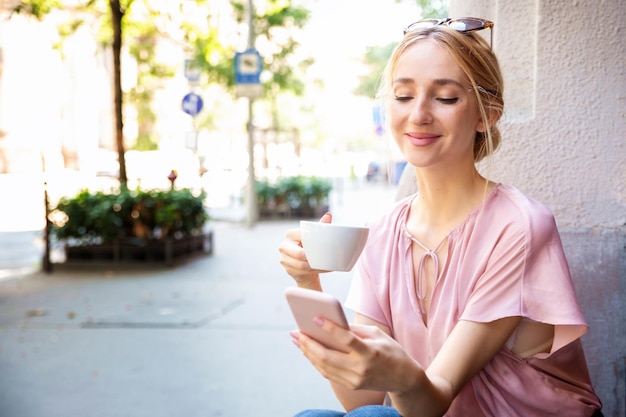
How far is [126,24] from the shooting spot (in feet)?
40.9

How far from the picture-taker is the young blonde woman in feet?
5.03

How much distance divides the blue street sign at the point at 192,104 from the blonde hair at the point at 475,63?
11283mm

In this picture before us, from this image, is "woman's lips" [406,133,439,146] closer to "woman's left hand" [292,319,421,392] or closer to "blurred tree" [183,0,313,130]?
"woman's left hand" [292,319,421,392]

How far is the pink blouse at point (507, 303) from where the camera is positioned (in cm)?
154

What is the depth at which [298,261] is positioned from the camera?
161 cm

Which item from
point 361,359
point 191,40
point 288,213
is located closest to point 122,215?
point 191,40

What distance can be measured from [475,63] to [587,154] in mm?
881

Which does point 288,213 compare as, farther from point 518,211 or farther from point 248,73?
point 518,211

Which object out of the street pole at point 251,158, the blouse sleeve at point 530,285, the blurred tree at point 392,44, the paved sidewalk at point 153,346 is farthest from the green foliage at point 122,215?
the blouse sleeve at point 530,285

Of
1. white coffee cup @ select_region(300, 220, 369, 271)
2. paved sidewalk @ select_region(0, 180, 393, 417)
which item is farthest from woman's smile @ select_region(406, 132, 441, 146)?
paved sidewalk @ select_region(0, 180, 393, 417)

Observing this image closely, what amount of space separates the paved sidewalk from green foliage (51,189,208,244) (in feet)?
1.85

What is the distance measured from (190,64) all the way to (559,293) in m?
13.7

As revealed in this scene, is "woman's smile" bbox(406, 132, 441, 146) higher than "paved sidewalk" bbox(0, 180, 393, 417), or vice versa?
"woman's smile" bbox(406, 132, 441, 146)

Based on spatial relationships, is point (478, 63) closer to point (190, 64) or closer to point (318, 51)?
point (190, 64)
